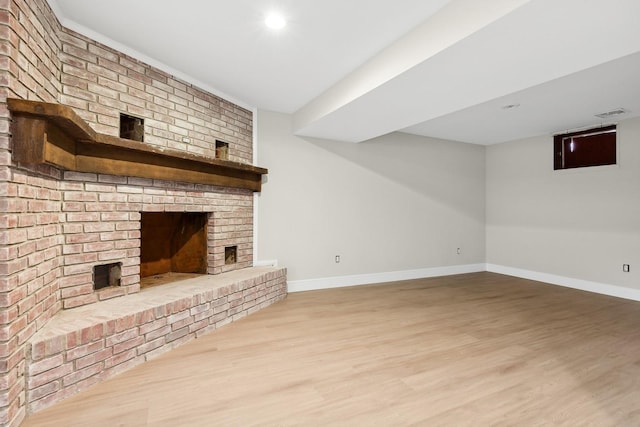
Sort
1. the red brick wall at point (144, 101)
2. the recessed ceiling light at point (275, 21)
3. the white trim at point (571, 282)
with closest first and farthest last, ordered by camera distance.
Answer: the recessed ceiling light at point (275, 21)
the red brick wall at point (144, 101)
the white trim at point (571, 282)

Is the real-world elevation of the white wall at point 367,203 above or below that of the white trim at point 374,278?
above

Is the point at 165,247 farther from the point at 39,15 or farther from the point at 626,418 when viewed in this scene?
the point at 626,418

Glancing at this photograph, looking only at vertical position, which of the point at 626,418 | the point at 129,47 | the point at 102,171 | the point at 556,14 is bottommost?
the point at 626,418

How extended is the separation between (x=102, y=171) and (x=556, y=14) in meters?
3.07

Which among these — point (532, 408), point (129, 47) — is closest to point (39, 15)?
point (129, 47)

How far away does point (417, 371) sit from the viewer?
2.18 metres

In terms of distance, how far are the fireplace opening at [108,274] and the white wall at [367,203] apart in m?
1.73

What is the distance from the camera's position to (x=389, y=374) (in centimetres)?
214

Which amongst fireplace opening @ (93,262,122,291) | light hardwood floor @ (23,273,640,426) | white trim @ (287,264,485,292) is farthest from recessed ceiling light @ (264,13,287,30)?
white trim @ (287,264,485,292)

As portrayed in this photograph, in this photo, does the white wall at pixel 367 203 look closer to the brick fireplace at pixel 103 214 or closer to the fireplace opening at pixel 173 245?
the brick fireplace at pixel 103 214

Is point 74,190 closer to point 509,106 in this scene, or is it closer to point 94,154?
point 94,154

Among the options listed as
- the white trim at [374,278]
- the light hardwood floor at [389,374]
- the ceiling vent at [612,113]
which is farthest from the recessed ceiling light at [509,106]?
the white trim at [374,278]

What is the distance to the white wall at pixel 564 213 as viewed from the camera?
4.15 m

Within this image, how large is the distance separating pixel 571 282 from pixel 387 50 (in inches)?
181
